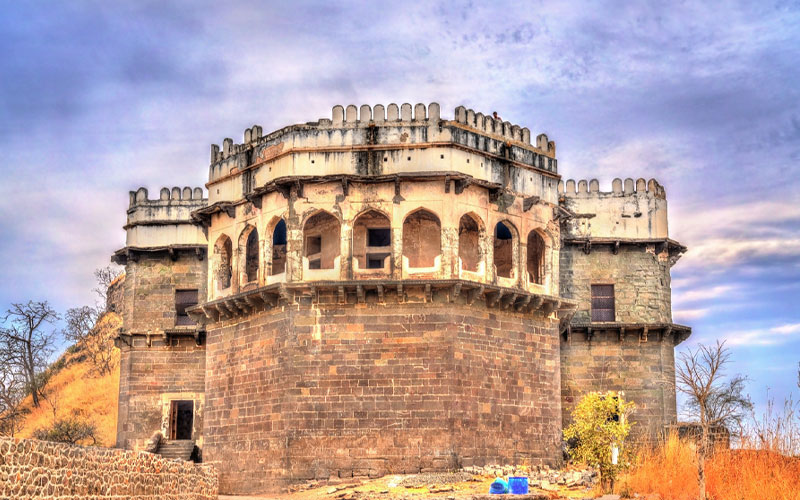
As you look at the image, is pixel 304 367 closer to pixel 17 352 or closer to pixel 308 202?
pixel 308 202

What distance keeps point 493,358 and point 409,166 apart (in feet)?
16.8

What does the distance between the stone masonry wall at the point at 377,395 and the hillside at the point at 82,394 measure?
22.7m

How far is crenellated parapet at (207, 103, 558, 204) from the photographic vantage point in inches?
975

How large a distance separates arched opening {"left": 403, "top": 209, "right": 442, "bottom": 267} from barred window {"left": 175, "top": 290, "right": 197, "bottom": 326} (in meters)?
8.56

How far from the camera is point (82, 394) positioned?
5319 centimetres

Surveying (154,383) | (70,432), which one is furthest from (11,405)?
(154,383)

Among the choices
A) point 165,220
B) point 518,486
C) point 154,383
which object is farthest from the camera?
point 165,220

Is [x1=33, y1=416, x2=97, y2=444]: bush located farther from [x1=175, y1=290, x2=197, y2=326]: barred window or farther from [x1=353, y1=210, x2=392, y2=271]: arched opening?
[x1=353, y1=210, x2=392, y2=271]: arched opening

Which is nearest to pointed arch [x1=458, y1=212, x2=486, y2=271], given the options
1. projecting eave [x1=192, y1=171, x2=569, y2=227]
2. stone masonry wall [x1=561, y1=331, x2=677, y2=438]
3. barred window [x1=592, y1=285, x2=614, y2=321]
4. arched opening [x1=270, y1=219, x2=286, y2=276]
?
projecting eave [x1=192, y1=171, x2=569, y2=227]

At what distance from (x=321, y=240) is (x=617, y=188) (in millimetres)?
9770

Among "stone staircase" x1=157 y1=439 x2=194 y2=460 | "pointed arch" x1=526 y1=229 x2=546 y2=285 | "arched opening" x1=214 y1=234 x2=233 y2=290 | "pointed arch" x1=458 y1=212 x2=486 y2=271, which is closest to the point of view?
"pointed arch" x1=458 y1=212 x2=486 y2=271

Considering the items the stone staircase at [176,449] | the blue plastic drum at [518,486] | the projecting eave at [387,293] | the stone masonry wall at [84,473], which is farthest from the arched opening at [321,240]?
the stone masonry wall at [84,473]

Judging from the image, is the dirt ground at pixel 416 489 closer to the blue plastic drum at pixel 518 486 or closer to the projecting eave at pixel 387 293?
the blue plastic drum at pixel 518 486

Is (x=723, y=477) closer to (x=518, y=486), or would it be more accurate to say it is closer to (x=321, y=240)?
(x=518, y=486)
